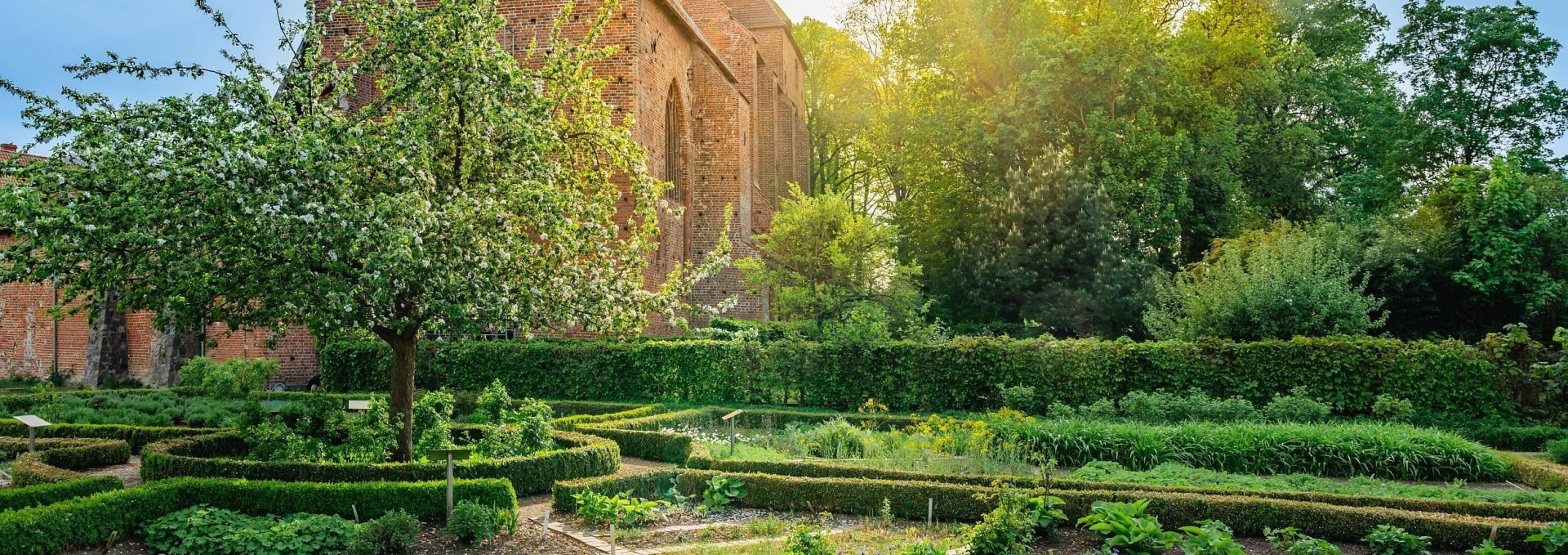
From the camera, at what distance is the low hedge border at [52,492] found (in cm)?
733

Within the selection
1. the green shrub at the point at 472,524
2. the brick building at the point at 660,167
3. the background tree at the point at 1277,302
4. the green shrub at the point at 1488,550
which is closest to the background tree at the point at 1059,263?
the background tree at the point at 1277,302

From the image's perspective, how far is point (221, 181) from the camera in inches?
→ 318

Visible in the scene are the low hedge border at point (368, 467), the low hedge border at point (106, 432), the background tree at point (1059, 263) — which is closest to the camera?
the low hedge border at point (368, 467)

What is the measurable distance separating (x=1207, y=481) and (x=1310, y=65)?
86.8ft

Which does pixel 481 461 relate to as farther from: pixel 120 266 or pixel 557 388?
pixel 557 388

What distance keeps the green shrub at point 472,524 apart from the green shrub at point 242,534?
2.38 ft

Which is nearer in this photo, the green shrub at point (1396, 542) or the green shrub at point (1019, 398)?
the green shrub at point (1396, 542)

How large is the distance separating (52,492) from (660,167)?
54.5 ft

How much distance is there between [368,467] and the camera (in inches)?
337

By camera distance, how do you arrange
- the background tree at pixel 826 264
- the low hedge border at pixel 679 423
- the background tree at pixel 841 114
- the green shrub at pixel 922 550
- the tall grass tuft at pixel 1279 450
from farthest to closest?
the background tree at pixel 841 114, the background tree at pixel 826 264, the low hedge border at pixel 679 423, the tall grass tuft at pixel 1279 450, the green shrub at pixel 922 550

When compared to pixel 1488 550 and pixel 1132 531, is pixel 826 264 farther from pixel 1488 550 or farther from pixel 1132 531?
pixel 1488 550

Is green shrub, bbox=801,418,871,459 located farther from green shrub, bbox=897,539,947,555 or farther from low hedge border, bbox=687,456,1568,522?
green shrub, bbox=897,539,947,555

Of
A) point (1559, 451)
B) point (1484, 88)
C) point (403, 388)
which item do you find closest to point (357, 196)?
point (403, 388)

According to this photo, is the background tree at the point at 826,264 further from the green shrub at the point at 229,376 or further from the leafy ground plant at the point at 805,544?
the leafy ground plant at the point at 805,544
